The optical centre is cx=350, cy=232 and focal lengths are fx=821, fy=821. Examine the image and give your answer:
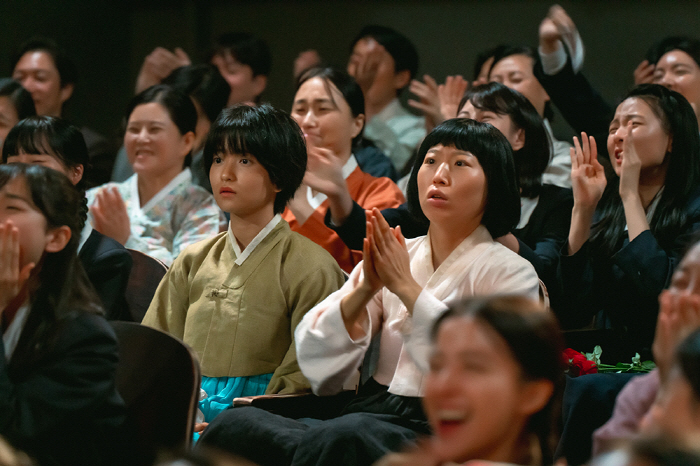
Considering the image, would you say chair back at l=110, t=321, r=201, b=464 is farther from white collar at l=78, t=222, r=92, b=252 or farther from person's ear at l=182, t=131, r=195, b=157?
person's ear at l=182, t=131, r=195, b=157

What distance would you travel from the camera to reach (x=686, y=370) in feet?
3.86

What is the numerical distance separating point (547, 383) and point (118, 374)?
93 cm

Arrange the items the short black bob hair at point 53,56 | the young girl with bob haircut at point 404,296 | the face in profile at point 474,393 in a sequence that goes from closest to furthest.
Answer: the face in profile at point 474,393, the young girl with bob haircut at point 404,296, the short black bob hair at point 53,56

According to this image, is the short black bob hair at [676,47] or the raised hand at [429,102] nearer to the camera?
the short black bob hair at [676,47]

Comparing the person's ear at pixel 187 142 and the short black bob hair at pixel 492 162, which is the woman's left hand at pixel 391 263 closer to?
the short black bob hair at pixel 492 162

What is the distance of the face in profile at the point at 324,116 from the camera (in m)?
3.11

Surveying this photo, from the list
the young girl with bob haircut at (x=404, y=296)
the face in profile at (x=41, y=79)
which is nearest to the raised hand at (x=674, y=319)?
the young girl with bob haircut at (x=404, y=296)

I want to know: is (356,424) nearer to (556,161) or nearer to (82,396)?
(82,396)

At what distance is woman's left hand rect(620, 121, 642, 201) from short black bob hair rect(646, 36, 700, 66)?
0.97m

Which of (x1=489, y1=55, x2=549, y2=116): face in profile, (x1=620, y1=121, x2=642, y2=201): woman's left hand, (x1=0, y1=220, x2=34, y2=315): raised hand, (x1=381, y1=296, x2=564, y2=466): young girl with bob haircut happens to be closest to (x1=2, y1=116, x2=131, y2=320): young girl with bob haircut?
(x1=0, y1=220, x2=34, y2=315): raised hand

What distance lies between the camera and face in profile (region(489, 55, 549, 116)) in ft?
11.4

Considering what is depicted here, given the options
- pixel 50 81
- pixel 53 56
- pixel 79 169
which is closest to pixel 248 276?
pixel 79 169

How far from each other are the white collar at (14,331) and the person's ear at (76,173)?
107 cm

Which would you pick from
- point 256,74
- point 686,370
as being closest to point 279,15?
point 256,74
